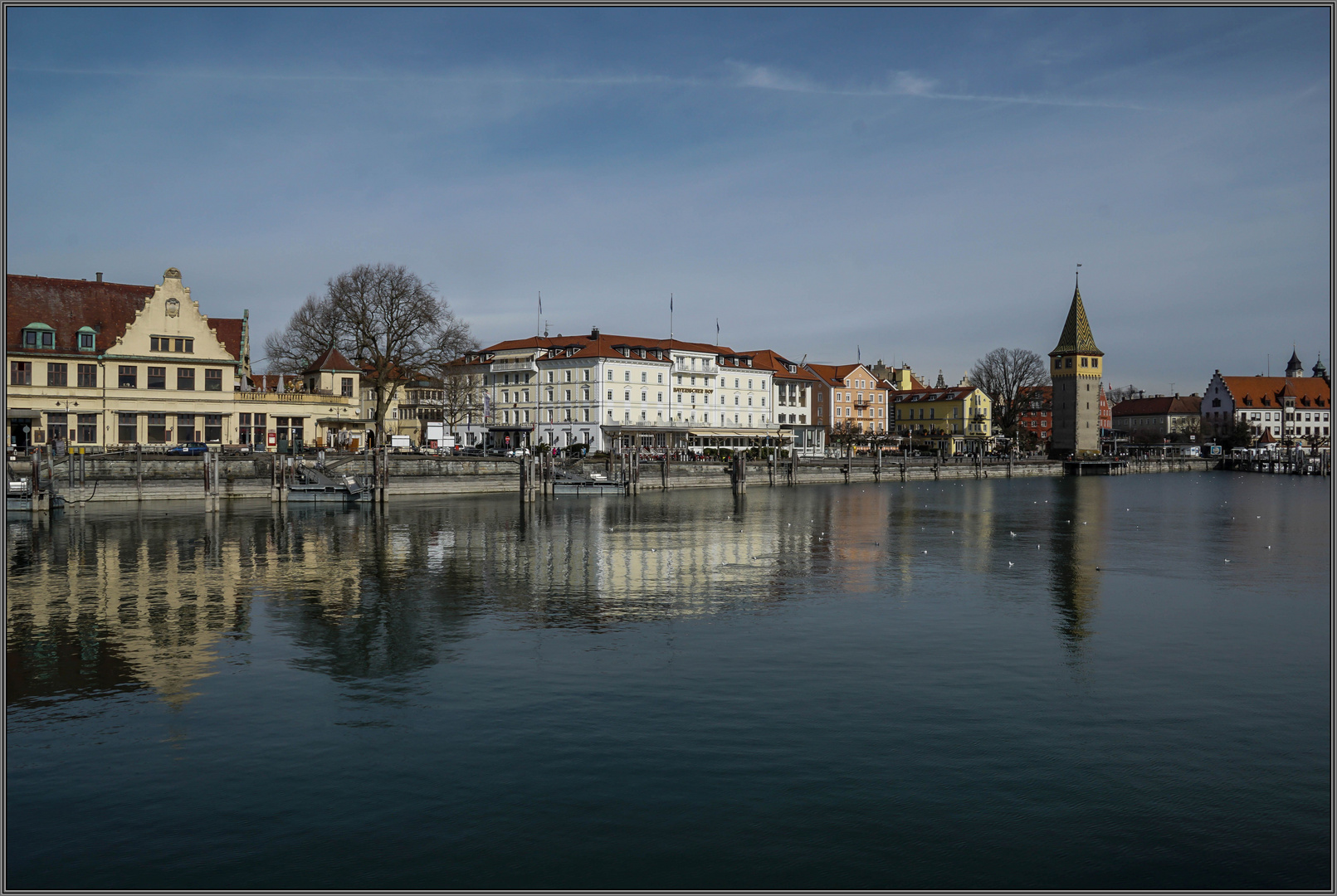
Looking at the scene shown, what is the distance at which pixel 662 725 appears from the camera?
1502 cm

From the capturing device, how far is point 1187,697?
55.4 feet

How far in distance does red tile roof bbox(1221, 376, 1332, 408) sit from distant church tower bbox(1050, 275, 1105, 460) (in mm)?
63770

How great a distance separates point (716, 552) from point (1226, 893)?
27400 mm

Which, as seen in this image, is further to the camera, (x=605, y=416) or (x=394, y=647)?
(x=605, y=416)

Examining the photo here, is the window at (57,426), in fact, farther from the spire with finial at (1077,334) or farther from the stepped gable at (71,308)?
the spire with finial at (1077,334)

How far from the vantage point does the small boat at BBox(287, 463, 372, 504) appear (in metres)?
58.4

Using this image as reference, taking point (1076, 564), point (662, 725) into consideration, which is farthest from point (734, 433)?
point (662, 725)

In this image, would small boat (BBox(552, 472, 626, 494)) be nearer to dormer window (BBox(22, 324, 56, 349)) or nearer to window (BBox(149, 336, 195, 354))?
window (BBox(149, 336, 195, 354))

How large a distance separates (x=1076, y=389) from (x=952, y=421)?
18.9 meters

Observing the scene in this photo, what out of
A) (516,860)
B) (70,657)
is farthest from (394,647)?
(516,860)

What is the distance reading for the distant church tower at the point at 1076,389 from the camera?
144125 millimetres

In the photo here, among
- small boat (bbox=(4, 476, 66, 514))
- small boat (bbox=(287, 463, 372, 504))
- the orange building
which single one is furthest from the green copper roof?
small boat (bbox=(4, 476, 66, 514))

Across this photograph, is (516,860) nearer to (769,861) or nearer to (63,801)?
(769,861)

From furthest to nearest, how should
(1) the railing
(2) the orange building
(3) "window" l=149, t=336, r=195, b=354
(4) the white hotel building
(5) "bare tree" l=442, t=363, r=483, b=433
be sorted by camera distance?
(2) the orange building < (4) the white hotel building < (5) "bare tree" l=442, t=363, r=483, b=433 < (1) the railing < (3) "window" l=149, t=336, r=195, b=354
